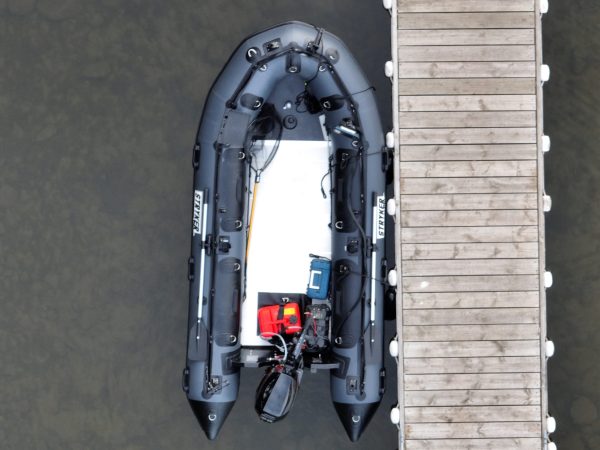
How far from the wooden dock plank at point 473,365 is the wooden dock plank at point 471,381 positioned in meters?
0.02

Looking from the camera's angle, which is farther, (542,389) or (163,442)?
(163,442)

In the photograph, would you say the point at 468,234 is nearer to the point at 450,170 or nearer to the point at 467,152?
the point at 450,170

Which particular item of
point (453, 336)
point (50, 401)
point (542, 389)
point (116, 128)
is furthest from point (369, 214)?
point (50, 401)

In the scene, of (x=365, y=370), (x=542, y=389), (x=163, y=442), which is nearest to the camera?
(x=542, y=389)

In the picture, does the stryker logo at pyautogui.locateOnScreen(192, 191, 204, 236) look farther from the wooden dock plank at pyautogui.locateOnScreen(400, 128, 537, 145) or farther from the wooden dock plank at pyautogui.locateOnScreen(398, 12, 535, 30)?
the wooden dock plank at pyautogui.locateOnScreen(398, 12, 535, 30)

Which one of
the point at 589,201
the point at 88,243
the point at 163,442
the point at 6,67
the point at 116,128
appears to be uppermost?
the point at 6,67

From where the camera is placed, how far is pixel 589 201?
18.7ft

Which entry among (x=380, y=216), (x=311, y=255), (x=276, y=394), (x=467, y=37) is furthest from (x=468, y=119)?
(x=276, y=394)

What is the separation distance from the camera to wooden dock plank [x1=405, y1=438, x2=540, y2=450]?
4.68 m

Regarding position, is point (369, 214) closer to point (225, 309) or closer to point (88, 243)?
point (225, 309)

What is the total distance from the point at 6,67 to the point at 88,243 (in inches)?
65.8

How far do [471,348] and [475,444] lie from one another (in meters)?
0.65

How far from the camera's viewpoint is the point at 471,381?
4688 mm

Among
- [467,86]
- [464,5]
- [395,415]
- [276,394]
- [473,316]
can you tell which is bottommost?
[395,415]
